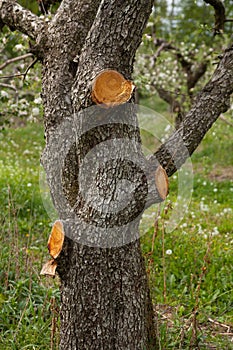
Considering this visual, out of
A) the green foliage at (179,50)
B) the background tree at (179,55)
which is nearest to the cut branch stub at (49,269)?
the green foliage at (179,50)

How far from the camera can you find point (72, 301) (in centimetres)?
286

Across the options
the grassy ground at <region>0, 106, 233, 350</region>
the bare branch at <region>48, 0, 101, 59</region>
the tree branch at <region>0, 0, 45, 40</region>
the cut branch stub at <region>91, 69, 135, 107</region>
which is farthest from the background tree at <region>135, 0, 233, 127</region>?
the cut branch stub at <region>91, 69, 135, 107</region>

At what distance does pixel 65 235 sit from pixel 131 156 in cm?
→ 58

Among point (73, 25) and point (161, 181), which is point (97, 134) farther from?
point (73, 25)

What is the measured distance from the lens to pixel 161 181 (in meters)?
2.86

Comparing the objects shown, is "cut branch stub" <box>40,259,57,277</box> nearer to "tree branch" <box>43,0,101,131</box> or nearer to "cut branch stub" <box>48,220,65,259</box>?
"cut branch stub" <box>48,220,65,259</box>

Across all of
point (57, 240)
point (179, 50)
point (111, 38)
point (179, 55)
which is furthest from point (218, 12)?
point (179, 55)

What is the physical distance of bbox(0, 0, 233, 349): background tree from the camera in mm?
2689

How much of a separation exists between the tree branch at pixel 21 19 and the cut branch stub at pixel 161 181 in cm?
121

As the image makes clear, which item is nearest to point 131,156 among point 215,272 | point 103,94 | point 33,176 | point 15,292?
point 103,94

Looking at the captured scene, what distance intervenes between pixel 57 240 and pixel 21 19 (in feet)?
5.27

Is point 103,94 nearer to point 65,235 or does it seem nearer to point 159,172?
point 159,172

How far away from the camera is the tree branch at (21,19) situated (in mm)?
3264

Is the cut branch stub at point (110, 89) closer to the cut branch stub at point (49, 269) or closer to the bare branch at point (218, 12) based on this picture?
the cut branch stub at point (49, 269)
